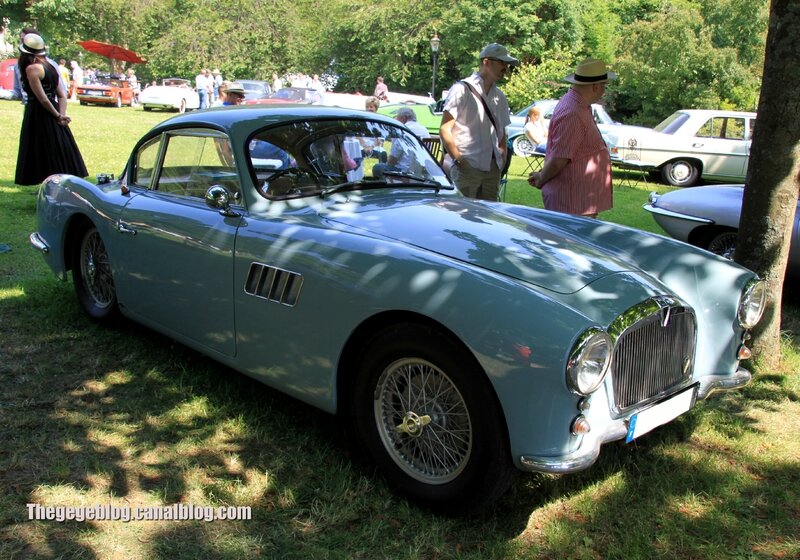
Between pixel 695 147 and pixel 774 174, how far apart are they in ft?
35.8

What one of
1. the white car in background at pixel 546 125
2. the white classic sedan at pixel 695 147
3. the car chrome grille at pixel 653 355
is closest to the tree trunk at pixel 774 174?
the car chrome grille at pixel 653 355

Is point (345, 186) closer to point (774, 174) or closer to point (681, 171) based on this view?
point (774, 174)

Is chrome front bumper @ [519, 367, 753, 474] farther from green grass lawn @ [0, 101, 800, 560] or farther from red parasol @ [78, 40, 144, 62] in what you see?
red parasol @ [78, 40, 144, 62]

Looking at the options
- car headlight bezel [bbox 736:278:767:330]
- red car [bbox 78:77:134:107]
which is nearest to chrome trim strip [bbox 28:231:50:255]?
car headlight bezel [bbox 736:278:767:330]

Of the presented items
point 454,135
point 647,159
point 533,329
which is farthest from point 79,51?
point 533,329

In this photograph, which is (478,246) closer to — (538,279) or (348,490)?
(538,279)

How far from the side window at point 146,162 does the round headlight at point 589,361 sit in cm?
308

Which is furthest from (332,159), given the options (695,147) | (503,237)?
(695,147)

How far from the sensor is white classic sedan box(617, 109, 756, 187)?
45.6 feet

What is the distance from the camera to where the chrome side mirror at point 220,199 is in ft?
11.5

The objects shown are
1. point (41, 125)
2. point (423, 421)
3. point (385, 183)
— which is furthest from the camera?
point (41, 125)

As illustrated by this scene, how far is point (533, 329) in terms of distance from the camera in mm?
2408

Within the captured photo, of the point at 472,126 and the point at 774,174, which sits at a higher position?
the point at 472,126

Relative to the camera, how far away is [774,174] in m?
4.09
